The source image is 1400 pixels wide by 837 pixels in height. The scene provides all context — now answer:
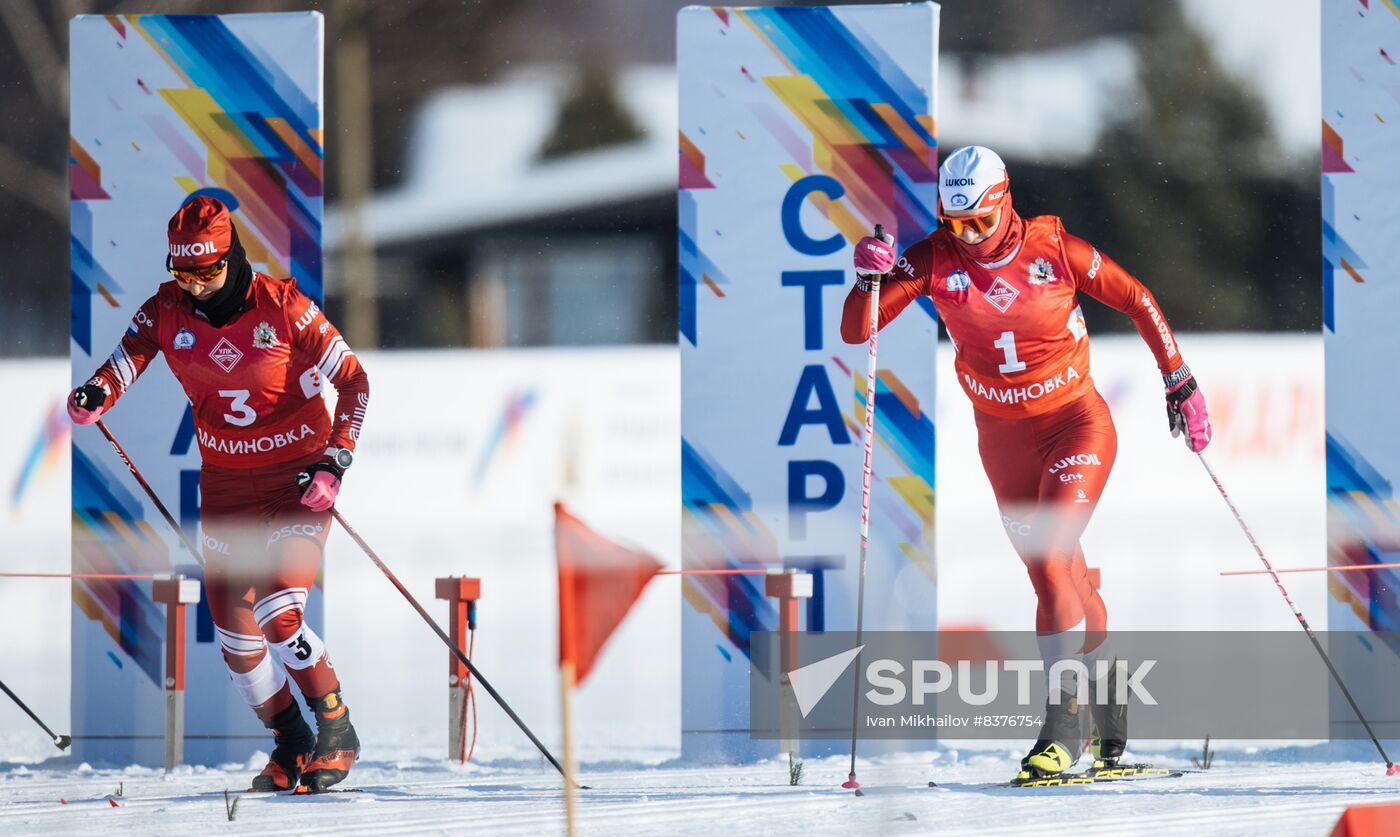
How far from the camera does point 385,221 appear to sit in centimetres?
1684

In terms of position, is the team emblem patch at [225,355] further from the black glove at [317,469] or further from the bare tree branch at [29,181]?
the bare tree branch at [29,181]

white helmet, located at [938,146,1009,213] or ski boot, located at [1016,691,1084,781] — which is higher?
white helmet, located at [938,146,1009,213]

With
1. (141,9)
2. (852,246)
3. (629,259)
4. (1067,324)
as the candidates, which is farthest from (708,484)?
(141,9)

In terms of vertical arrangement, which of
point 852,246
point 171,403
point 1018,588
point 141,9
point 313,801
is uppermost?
point 141,9

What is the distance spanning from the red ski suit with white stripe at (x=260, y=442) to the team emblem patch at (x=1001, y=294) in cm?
196

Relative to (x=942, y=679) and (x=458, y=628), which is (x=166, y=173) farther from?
(x=942, y=679)

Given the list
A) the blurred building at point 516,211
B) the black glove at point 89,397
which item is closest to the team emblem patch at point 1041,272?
the black glove at point 89,397

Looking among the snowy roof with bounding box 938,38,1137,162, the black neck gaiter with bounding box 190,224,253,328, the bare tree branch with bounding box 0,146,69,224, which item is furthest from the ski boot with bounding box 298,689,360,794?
the snowy roof with bounding box 938,38,1137,162

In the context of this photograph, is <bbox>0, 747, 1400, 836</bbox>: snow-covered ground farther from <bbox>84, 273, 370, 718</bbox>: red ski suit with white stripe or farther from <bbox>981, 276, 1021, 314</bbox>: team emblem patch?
<bbox>981, 276, 1021, 314</bbox>: team emblem patch

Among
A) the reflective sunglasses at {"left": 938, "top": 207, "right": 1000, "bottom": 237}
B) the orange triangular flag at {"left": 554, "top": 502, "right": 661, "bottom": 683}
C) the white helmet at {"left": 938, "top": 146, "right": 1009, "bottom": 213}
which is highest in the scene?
the white helmet at {"left": 938, "top": 146, "right": 1009, "bottom": 213}

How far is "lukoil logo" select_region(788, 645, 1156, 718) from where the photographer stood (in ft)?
18.0

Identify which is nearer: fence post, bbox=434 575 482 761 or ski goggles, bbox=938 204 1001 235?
ski goggles, bbox=938 204 1001 235

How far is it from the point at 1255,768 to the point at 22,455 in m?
5.56

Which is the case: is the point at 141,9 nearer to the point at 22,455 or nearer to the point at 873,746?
the point at 22,455
